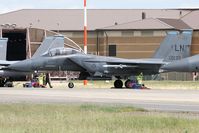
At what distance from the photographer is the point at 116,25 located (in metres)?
97.2

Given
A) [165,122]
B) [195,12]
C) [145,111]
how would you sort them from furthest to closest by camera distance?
[195,12]
[145,111]
[165,122]

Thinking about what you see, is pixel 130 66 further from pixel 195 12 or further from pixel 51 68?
pixel 195 12

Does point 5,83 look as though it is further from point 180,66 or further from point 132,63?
point 180,66

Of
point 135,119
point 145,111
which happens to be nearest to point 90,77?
point 145,111

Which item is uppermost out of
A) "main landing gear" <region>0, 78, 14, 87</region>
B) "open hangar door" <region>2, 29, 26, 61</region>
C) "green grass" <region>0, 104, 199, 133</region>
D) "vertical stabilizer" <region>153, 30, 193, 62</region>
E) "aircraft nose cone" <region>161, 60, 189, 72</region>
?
"open hangar door" <region>2, 29, 26, 61</region>

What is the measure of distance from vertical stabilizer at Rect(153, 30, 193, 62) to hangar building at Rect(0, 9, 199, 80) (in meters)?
50.0

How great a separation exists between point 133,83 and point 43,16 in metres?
66.4

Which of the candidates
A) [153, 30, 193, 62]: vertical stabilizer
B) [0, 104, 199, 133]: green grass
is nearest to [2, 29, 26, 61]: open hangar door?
[153, 30, 193, 62]: vertical stabilizer

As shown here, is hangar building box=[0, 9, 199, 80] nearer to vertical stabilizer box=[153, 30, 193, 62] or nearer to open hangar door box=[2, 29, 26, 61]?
open hangar door box=[2, 29, 26, 61]

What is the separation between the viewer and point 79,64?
39031 mm

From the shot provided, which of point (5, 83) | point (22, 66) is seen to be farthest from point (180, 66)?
point (5, 83)

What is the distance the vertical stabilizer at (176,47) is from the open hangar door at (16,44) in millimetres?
26204

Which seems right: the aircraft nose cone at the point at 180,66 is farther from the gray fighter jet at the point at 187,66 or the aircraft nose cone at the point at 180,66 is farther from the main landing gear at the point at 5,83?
the main landing gear at the point at 5,83

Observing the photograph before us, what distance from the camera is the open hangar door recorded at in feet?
217
